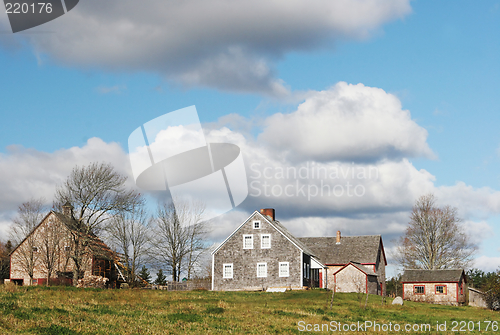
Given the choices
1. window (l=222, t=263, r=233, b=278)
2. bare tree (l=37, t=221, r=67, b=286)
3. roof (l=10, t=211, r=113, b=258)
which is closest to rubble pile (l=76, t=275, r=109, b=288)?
roof (l=10, t=211, r=113, b=258)

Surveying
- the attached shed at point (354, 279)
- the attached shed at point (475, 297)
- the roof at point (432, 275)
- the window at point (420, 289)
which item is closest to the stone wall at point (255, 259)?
the attached shed at point (354, 279)

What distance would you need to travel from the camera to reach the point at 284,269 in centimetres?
5019

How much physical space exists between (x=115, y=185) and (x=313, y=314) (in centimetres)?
3039

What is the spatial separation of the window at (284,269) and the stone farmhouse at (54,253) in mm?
17694

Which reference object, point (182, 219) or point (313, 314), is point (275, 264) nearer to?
point (182, 219)

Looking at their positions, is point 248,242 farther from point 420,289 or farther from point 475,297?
point 475,297

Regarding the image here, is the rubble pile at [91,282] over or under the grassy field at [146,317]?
under

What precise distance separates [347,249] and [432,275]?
10.2 metres

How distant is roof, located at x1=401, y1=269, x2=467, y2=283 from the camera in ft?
185

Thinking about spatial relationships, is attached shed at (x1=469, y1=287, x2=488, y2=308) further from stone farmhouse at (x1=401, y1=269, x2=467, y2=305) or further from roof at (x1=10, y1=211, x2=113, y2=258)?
roof at (x1=10, y1=211, x2=113, y2=258)

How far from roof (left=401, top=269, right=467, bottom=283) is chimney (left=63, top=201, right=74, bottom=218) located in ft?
127

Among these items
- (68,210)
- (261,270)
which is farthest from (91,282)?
(261,270)

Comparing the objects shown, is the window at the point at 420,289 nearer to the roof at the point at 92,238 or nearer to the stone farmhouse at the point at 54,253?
the stone farmhouse at the point at 54,253

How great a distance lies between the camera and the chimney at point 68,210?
49.0 metres
